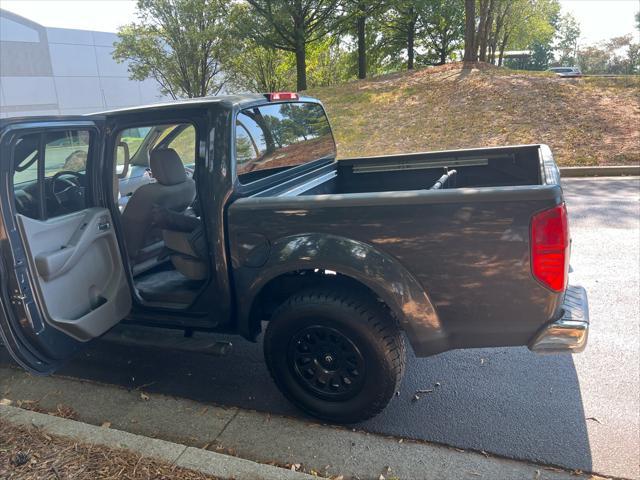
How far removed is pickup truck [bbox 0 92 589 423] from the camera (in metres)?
2.36

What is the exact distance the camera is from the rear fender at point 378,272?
249 cm

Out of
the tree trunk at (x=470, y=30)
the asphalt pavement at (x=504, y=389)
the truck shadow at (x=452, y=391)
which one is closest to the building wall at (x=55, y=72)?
the tree trunk at (x=470, y=30)

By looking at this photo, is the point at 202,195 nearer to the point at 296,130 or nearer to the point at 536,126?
the point at 296,130

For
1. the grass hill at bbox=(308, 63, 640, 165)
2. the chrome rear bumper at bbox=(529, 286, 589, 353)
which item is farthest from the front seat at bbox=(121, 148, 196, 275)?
the grass hill at bbox=(308, 63, 640, 165)

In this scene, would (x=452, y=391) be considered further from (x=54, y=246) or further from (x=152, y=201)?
(x=54, y=246)

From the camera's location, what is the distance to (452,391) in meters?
3.13

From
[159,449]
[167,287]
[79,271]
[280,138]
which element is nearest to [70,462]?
[159,449]

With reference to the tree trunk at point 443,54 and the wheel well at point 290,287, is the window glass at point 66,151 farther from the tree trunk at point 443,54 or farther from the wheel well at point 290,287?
the tree trunk at point 443,54

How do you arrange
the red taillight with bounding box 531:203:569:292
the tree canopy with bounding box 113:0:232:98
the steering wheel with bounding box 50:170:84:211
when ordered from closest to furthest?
the red taillight with bounding box 531:203:569:292 < the steering wheel with bounding box 50:170:84:211 < the tree canopy with bounding box 113:0:232:98

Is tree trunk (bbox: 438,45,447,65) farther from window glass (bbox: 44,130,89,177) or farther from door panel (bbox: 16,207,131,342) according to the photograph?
door panel (bbox: 16,207,131,342)

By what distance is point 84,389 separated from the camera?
3.29 meters

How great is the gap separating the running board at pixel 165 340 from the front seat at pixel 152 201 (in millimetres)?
556

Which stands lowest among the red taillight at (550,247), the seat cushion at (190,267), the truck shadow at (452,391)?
the truck shadow at (452,391)

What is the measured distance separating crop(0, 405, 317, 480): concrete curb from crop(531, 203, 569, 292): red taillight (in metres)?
1.46
